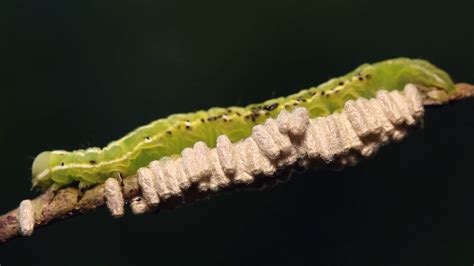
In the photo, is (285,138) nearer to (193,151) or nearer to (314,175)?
(193,151)

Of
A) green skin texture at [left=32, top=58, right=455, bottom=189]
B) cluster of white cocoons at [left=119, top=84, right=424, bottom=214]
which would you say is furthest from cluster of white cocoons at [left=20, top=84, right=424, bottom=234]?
green skin texture at [left=32, top=58, right=455, bottom=189]

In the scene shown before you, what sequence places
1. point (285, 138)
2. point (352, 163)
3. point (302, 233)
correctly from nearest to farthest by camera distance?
point (285, 138), point (352, 163), point (302, 233)

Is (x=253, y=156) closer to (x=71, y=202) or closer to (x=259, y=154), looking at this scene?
(x=259, y=154)

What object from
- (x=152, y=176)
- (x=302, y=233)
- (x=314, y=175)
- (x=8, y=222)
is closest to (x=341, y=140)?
(x=152, y=176)

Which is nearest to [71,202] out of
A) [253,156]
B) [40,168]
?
[40,168]

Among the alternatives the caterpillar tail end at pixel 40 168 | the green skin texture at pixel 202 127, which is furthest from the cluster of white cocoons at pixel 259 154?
the caterpillar tail end at pixel 40 168

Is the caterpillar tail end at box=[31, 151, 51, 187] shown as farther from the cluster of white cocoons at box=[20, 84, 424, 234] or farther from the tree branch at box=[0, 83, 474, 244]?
the cluster of white cocoons at box=[20, 84, 424, 234]

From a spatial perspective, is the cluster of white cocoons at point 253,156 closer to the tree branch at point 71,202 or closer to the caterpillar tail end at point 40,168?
the tree branch at point 71,202
